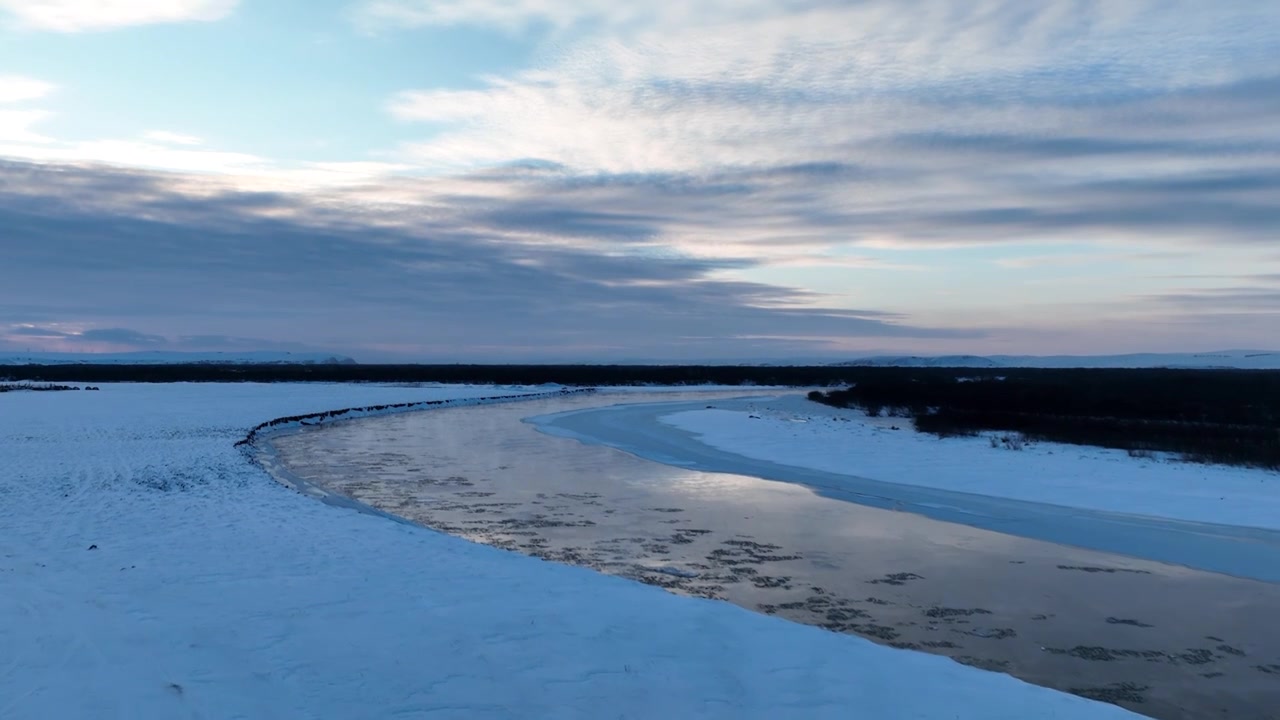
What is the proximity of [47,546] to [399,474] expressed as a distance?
29.9 ft

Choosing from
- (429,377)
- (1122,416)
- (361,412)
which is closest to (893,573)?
(1122,416)

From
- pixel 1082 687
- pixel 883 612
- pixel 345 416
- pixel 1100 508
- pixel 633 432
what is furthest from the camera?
pixel 345 416

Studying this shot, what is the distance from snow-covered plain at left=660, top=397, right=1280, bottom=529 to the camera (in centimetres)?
1476

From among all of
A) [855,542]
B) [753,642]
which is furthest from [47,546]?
[855,542]

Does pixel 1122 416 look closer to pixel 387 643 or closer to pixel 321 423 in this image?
pixel 321 423

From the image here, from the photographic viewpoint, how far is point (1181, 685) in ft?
22.5

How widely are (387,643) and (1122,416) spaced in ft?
107

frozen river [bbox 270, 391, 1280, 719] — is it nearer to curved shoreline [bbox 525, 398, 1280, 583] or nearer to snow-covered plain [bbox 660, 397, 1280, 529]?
curved shoreline [bbox 525, 398, 1280, 583]

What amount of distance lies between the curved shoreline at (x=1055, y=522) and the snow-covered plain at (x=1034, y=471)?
0.56m

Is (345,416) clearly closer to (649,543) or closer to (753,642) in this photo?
(649,543)

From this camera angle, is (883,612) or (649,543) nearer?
(883,612)

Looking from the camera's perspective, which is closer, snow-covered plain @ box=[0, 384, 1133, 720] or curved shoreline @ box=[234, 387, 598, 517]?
snow-covered plain @ box=[0, 384, 1133, 720]

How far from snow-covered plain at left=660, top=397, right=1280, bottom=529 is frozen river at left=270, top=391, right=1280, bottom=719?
123 inches

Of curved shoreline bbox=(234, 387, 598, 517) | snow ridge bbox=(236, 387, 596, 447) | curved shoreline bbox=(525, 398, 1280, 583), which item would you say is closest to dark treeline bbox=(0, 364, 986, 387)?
snow ridge bbox=(236, 387, 596, 447)
